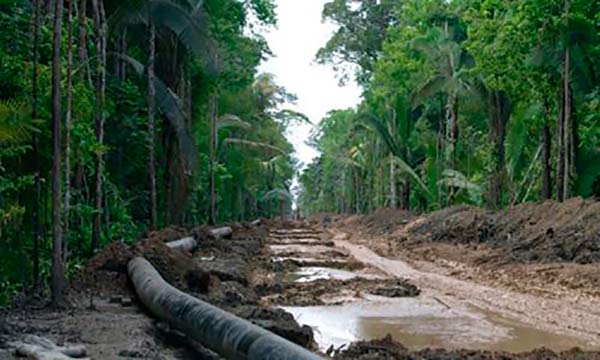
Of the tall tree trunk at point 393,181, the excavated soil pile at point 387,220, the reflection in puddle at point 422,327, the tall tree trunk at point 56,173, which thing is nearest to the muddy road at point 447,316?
the reflection in puddle at point 422,327

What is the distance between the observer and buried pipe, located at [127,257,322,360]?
21.1 feet

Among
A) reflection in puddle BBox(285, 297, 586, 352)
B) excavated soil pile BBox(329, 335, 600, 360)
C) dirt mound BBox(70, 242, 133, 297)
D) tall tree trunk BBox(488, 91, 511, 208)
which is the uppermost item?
tall tree trunk BBox(488, 91, 511, 208)

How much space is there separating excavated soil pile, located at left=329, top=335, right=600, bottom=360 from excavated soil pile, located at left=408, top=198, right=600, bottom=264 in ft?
30.9

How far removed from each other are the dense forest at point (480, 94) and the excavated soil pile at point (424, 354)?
14187 millimetres

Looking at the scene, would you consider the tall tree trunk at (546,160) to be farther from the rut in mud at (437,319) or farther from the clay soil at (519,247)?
the rut in mud at (437,319)

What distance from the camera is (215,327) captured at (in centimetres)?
773

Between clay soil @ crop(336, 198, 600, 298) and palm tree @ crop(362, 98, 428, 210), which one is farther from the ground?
palm tree @ crop(362, 98, 428, 210)

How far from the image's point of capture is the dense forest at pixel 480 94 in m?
22.2

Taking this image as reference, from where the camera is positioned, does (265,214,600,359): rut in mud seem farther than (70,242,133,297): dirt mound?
No

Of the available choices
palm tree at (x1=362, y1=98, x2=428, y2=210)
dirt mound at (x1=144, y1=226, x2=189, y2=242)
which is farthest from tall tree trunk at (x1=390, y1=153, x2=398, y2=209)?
dirt mound at (x1=144, y1=226, x2=189, y2=242)

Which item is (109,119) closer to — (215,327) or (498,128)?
(498,128)

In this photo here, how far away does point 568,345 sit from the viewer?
9.74 m

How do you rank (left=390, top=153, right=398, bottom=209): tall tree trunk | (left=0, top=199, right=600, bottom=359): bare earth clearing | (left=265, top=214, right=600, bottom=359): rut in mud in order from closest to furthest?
(left=0, top=199, right=600, bottom=359): bare earth clearing < (left=265, top=214, right=600, bottom=359): rut in mud < (left=390, top=153, right=398, bottom=209): tall tree trunk

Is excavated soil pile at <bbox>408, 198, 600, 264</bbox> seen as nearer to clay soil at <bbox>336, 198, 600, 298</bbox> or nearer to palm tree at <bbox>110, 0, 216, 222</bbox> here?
clay soil at <bbox>336, 198, 600, 298</bbox>
